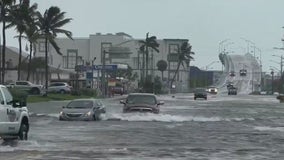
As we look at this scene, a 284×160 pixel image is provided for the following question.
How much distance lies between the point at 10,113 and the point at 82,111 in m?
15.7

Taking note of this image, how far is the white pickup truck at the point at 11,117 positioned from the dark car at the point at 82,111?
1377cm

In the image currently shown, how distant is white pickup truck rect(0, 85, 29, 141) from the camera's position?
1902cm

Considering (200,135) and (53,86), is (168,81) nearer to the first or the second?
(53,86)

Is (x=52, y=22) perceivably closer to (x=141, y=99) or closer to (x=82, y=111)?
(x=141, y=99)

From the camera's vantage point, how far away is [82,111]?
1383 inches

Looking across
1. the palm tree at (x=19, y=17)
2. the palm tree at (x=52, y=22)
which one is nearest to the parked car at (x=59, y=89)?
the palm tree at (x=52, y=22)

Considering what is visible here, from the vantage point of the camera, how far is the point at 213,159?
16.3 metres

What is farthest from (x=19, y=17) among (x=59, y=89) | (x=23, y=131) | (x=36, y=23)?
(x=23, y=131)

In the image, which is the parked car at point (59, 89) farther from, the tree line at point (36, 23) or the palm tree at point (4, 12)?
the palm tree at point (4, 12)

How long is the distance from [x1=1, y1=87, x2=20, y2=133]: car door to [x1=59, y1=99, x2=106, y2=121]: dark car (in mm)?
14739

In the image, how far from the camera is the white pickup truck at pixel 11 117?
1902 centimetres

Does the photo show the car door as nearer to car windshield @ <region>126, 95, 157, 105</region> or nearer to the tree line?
car windshield @ <region>126, 95, 157, 105</region>

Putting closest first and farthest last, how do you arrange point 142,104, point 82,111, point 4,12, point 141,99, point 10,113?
point 10,113
point 82,111
point 142,104
point 141,99
point 4,12

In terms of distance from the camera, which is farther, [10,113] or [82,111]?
[82,111]
